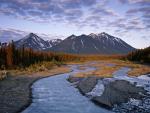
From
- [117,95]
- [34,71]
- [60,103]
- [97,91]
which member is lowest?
[60,103]

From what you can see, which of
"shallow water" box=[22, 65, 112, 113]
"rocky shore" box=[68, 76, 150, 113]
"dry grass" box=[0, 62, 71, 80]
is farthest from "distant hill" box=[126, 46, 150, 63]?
"shallow water" box=[22, 65, 112, 113]

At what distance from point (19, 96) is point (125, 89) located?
1096cm

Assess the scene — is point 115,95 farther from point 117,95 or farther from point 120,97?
point 120,97

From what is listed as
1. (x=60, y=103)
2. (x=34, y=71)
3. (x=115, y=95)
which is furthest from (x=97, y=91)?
(x=34, y=71)

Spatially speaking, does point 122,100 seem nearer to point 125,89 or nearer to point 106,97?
point 106,97

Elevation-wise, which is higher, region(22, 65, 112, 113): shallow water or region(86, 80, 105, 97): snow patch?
region(86, 80, 105, 97): snow patch

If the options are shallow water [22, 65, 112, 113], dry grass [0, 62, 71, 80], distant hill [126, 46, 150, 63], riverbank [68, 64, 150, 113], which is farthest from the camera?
distant hill [126, 46, 150, 63]

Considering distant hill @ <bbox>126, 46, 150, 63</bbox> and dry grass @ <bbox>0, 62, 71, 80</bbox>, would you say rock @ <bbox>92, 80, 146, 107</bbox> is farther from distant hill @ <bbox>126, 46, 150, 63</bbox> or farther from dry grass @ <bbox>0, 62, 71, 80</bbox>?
distant hill @ <bbox>126, 46, 150, 63</bbox>

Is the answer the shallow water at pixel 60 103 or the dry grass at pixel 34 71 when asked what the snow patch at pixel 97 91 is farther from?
the dry grass at pixel 34 71

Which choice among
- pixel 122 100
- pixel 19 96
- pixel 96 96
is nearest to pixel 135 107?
pixel 122 100

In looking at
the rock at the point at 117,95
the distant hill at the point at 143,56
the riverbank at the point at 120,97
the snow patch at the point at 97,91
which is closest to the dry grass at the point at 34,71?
the snow patch at the point at 97,91

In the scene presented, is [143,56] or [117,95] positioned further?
[143,56]

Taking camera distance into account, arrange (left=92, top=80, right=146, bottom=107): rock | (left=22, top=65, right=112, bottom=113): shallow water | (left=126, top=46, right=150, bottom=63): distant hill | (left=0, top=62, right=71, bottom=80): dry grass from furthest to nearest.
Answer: (left=126, top=46, right=150, bottom=63): distant hill
(left=0, top=62, right=71, bottom=80): dry grass
(left=92, top=80, right=146, bottom=107): rock
(left=22, top=65, right=112, bottom=113): shallow water

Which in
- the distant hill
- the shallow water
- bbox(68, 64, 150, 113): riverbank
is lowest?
the shallow water
